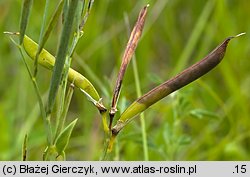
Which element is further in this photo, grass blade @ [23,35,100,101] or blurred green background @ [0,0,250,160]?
blurred green background @ [0,0,250,160]

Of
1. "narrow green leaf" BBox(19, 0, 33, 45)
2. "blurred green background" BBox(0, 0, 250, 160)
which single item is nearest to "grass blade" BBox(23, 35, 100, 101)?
"narrow green leaf" BBox(19, 0, 33, 45)

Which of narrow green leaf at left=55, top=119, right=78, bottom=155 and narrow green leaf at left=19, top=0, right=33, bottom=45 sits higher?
narrow green leaf at left=19, top=0, right=33, bottom=45

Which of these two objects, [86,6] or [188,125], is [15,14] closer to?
[188,125]

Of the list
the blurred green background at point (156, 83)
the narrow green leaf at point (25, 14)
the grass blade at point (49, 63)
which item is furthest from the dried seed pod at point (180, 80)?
the blurred green background at point (156, 83)

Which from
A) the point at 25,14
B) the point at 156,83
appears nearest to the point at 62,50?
the point at 25,14

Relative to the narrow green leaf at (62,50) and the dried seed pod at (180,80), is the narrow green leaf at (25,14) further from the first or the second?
the dried seed pod at (180,80)

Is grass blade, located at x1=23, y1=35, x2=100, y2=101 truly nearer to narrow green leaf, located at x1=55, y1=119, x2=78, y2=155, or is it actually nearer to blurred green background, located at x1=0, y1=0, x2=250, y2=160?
narrow green leaf, located at x1=55, y1=119, x2=78, y2=155
